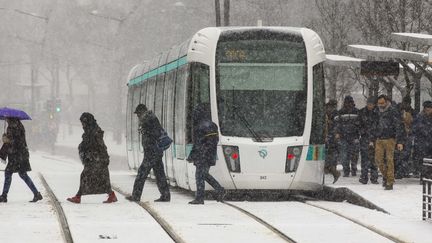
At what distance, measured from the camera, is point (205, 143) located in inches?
699

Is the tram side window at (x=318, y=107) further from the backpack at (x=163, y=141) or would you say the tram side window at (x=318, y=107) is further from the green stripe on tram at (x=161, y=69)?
the backpack at (x=163, y=141)

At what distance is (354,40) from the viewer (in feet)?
136

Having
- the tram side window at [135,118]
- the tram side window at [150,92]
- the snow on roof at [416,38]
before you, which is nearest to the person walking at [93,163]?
the snow on roof at [416,38]

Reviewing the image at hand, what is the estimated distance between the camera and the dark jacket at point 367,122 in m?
20.5

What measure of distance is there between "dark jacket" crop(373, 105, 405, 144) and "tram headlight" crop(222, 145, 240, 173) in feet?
7.78

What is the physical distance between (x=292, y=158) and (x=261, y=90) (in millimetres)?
1150

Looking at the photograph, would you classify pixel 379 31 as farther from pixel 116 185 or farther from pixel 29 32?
pixel 29 32

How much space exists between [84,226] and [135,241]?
5.66 ft

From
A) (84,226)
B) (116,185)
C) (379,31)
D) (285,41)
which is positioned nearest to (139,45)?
(379,31)

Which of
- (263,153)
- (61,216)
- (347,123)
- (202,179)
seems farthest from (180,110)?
(61,216)

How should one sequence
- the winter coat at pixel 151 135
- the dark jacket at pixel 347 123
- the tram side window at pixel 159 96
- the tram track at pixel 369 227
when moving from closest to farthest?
the tram track at pixel 369 227 → the winter coat at pixel 151 135 → the tram side window at pixel 159 96 → the dark jacket at pixel 347 123

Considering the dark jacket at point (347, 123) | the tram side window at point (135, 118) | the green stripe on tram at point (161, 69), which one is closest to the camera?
the green stripe on tram at point (161, 69)

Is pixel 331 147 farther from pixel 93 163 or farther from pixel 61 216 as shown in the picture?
pixel 61 216

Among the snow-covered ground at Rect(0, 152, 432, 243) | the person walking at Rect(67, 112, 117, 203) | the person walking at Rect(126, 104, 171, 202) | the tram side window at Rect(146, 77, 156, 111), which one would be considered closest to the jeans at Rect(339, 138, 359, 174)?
the snow-covered ground at Rect(0, 152, 432, 243)
